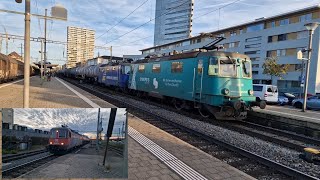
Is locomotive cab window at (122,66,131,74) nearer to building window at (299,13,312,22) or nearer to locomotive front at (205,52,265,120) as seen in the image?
locomotive front at (205,52,265,120)

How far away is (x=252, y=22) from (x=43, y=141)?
50.7 m

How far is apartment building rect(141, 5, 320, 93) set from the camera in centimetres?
3781

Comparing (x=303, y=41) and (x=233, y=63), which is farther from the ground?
(x=303, y=41)

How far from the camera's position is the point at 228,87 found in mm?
11797

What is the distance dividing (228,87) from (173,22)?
233 feet

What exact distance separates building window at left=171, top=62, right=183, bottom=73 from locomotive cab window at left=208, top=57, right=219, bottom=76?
8.03ft

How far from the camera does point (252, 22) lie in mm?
48719

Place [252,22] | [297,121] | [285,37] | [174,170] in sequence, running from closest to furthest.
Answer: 1. [174,170]
2. [297,121]
3. [285,37]
4. [252,22]

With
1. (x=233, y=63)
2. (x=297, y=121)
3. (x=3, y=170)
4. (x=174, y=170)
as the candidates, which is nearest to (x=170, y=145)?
(x=174, y=170)

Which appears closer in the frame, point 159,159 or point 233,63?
point 159,159

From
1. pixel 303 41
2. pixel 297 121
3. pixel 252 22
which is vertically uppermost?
pixel 252 22

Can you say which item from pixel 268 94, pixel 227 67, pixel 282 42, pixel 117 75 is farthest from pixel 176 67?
pixel 282 42

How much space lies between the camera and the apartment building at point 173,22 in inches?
2808

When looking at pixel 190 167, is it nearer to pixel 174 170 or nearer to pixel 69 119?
pixel 174 170
